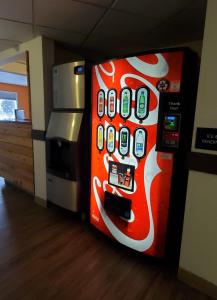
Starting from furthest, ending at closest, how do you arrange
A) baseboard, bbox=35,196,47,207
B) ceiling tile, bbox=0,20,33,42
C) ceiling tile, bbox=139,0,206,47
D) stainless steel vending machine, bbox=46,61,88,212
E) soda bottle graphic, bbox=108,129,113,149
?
baseboard, bbox=35,196,47,207 < stainless steel vending machine, bbox=46,61,88,212 < ceiling tile, bbox=0,20,33,42 < soda bottle graphic, bbox=108,129,113,149 < ceiling tile, bbox=139,0,206,47

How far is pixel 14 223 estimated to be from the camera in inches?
87.8

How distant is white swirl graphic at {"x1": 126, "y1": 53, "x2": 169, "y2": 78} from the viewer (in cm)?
134

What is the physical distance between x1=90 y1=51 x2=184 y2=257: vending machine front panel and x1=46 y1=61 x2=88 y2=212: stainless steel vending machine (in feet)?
0.86

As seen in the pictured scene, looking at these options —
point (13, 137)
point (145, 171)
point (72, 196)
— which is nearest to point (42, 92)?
point (13, 137)

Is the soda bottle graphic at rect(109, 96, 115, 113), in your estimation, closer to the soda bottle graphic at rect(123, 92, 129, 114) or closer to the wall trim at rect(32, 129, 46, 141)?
the soda bottle graphic at rect(123, 92, 129, 114)

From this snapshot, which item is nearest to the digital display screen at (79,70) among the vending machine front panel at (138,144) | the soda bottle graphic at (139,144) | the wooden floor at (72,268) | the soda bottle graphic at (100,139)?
the vending machine front panel at (138,144)

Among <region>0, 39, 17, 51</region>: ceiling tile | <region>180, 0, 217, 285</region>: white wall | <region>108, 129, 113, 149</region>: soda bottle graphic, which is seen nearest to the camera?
<region>180, 0, 217, 285</region>: white wall

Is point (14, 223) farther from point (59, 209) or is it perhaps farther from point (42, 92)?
point (42, 92)

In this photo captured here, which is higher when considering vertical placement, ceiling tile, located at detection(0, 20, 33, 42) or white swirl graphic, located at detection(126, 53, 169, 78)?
ceiling tile, located at detection(0, 20, 33, 42)

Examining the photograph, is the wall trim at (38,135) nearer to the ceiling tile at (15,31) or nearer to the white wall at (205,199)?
the ceiling tile at (15,31)

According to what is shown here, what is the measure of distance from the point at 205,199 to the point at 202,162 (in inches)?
9.9

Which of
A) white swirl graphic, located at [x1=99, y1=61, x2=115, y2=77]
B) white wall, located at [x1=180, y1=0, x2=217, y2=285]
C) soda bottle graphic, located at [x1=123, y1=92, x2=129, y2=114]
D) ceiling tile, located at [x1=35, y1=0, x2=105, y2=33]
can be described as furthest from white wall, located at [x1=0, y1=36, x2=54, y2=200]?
white wall, located at [x1=180, y1=0, x2=217, y2=285]

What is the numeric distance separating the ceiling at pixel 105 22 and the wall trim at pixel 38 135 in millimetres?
1095

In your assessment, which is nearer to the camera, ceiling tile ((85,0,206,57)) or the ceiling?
the ceiling
